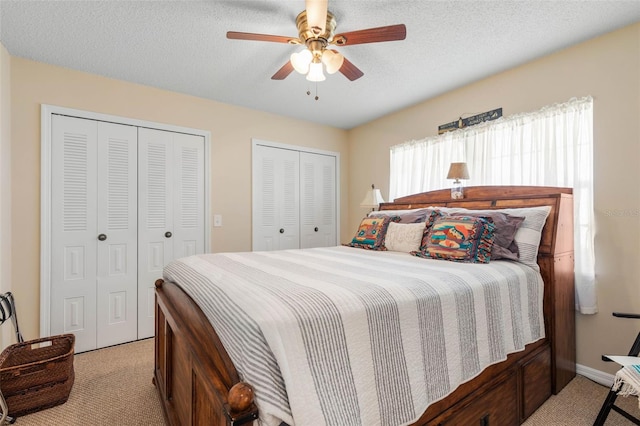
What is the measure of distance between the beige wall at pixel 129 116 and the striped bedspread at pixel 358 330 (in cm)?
177

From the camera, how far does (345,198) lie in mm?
4559

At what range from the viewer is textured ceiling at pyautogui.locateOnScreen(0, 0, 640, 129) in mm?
1851

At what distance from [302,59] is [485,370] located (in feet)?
6.39

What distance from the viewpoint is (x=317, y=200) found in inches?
167

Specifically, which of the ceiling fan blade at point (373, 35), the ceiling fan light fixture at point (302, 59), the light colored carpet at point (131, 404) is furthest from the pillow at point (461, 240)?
the ceiling fan light fixture at point (302, 59)

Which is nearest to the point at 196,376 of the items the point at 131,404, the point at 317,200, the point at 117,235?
the point at 131,404

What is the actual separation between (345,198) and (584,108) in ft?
9.48

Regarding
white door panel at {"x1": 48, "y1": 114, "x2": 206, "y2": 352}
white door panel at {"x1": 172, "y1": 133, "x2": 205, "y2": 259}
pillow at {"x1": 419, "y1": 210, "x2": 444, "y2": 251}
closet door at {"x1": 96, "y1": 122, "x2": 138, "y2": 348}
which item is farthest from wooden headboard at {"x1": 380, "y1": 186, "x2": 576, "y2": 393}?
closet door at {"x1": 96, "y1": 122, "x2": 138, "y2": 348}

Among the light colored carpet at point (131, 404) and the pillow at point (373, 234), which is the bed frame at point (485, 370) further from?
the pillow at point (373, 234)

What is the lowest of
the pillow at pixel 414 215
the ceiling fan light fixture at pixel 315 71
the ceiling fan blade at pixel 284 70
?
the pillow at pixel 414 215

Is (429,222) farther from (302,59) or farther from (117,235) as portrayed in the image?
(117,235)

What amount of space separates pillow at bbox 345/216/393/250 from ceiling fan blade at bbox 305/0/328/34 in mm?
1679

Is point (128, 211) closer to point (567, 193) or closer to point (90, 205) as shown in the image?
point (90, 205)

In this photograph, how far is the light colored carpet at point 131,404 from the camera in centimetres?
173
